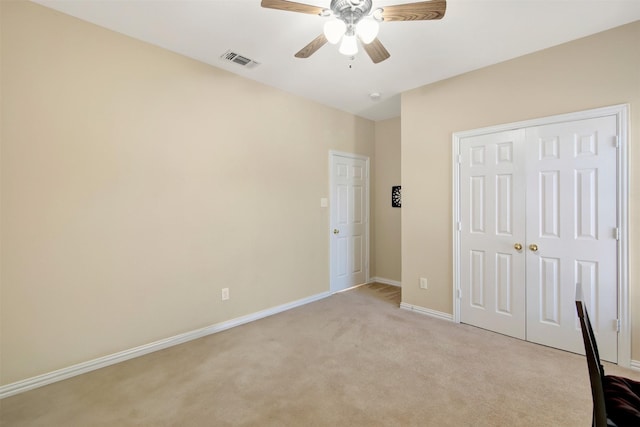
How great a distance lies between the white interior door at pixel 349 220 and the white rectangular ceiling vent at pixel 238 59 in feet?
5.73

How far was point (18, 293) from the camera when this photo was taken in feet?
6.67

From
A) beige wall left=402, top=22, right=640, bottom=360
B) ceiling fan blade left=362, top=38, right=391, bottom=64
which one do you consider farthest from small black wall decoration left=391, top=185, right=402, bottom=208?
ceiling fan blade left=362, top=38, right=391, bottom=64

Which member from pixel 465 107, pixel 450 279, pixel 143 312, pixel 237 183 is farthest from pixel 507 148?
pixel 143 312

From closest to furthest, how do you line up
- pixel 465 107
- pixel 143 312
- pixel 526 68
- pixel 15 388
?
pixel 15 388
pixel 143 312
pixel 526 68
pixel 465 107

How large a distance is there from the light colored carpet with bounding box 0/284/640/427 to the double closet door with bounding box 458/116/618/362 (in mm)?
269

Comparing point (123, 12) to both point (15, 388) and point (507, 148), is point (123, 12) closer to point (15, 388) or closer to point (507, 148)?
point (15, 388)

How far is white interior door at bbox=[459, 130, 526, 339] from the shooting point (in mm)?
2850

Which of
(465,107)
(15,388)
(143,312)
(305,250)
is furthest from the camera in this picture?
(305,250)

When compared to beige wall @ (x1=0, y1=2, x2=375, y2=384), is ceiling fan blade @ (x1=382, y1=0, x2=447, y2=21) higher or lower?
higher

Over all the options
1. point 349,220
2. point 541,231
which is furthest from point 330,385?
point 349,220

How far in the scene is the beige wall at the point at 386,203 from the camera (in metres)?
4.76

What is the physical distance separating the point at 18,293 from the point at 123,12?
2.18 m

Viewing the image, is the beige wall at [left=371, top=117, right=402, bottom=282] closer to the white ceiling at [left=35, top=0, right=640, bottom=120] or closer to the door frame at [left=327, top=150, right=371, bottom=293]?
the door frame at [left=327, top=150, right=371, bottom=293]

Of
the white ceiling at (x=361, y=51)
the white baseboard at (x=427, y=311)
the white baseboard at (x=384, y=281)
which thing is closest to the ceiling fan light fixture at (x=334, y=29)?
the white ceiling at (x=361, y=51)
